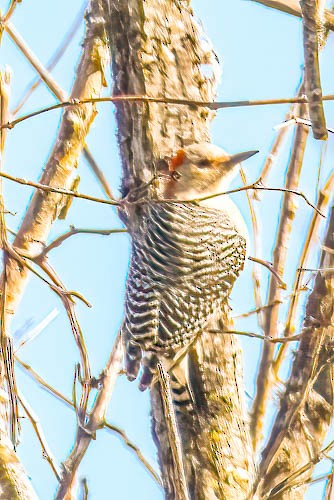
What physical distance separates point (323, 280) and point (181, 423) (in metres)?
1.13

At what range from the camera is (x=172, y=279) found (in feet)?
13.3

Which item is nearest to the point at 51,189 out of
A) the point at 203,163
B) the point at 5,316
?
the point at 5,316

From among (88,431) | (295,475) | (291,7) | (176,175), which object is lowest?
(295,475)

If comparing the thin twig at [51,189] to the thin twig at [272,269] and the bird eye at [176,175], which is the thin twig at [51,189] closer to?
the thin twig at [272,269]

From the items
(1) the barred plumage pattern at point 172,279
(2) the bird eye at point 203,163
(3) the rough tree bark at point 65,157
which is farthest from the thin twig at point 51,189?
(2) the bird eye at point 203,163

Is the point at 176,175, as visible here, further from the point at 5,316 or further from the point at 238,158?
the point at 5,316

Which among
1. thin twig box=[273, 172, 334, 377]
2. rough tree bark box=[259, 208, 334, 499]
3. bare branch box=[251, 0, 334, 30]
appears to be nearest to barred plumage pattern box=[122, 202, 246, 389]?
thin twig box=[273, 172, 334, 377]

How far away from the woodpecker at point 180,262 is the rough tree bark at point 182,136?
0.12 meters

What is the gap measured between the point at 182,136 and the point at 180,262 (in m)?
0.64

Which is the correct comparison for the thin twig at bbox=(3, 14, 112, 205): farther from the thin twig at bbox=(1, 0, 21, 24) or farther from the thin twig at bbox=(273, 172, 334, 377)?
the thin twig at bbox=(273, 172, 334, 377)

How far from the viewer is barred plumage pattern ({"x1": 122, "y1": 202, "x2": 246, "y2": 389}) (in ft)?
12.5

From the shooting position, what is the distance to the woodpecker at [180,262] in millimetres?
3809

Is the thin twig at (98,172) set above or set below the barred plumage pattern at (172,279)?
above

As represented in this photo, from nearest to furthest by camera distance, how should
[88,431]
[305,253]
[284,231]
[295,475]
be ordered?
[295,475] → [88,431] → [305,253] → [284,231]
